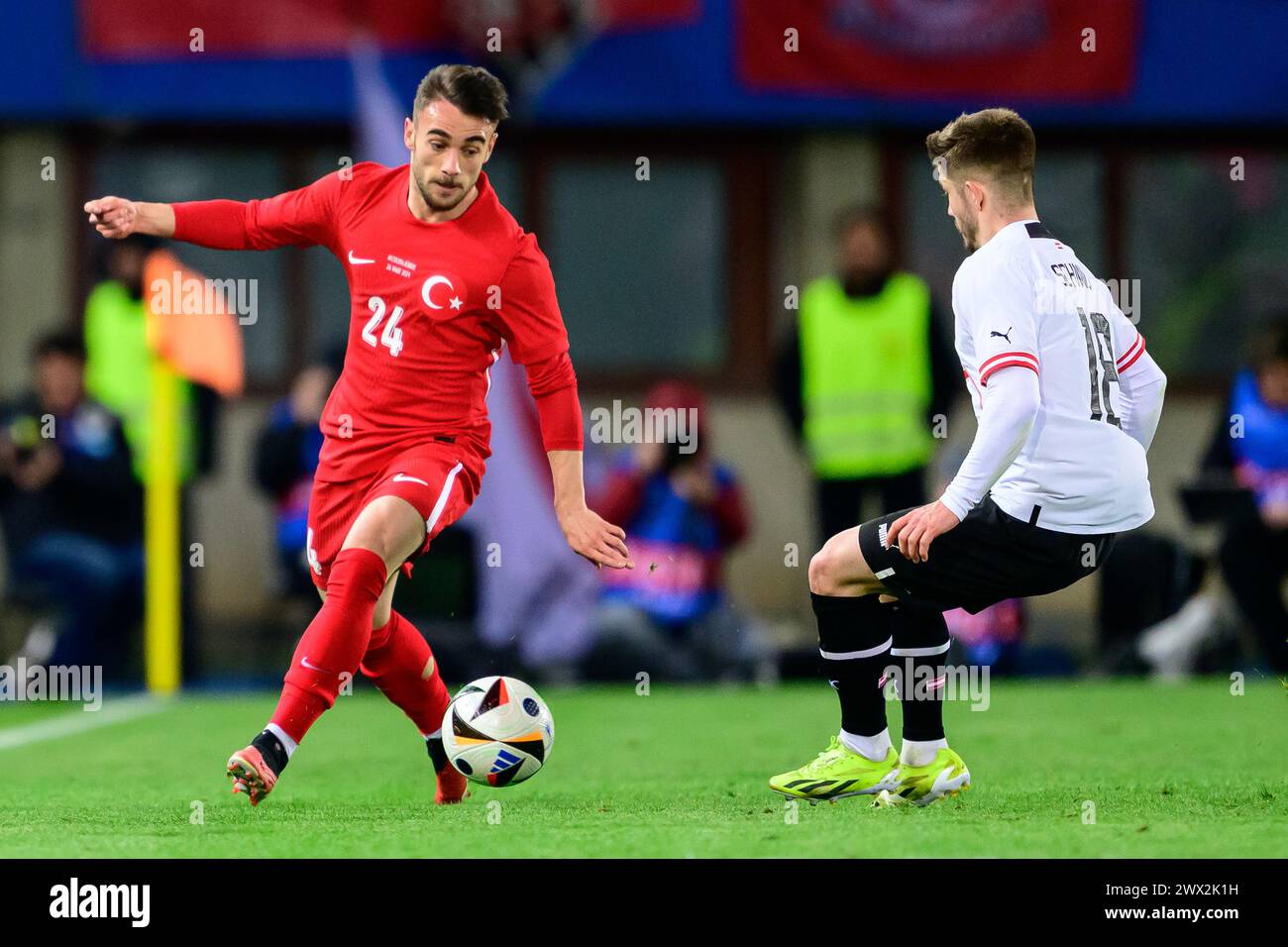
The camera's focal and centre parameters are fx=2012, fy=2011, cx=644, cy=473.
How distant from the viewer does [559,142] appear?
12609 millimetres

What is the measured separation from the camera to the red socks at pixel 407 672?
5.75 m

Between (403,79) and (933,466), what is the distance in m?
3.87

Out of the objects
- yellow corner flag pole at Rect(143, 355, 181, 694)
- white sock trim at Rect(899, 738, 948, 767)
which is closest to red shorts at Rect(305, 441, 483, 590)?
white sock trim at Rect(899, 738, 948, 767)

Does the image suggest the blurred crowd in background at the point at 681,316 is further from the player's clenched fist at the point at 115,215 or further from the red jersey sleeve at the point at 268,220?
the player's clenched fist at the point at 115,215

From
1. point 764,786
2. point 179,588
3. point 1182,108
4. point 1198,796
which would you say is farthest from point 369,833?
point 1182,108

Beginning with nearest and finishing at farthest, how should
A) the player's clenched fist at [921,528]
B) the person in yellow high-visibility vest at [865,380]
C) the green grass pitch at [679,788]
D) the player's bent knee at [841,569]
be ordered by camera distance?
1. the green grass pitch at [679,788]
2. the player's clenched fist at [921,528]
3. the player's bent knee at [841,569]
4. the person in yellow high-visibility vest at [865,380]

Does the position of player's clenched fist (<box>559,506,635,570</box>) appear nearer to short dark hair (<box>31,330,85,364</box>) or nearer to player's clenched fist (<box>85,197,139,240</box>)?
player's clenched fist (<box>85,197,139,240</box>)

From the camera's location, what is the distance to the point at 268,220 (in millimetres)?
5766

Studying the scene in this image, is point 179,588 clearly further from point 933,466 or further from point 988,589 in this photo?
point 988,589

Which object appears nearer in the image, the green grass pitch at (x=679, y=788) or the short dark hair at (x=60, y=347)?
the green grass pitch at (x=679, y=788)

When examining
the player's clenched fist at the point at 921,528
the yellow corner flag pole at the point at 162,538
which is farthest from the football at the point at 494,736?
the yellow corner flag pole at the point at 162,538

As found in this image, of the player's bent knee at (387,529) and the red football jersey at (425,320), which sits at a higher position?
the red football jersey at (425,320)

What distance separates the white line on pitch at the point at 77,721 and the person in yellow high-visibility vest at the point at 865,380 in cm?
345

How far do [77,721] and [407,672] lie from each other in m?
3.77
